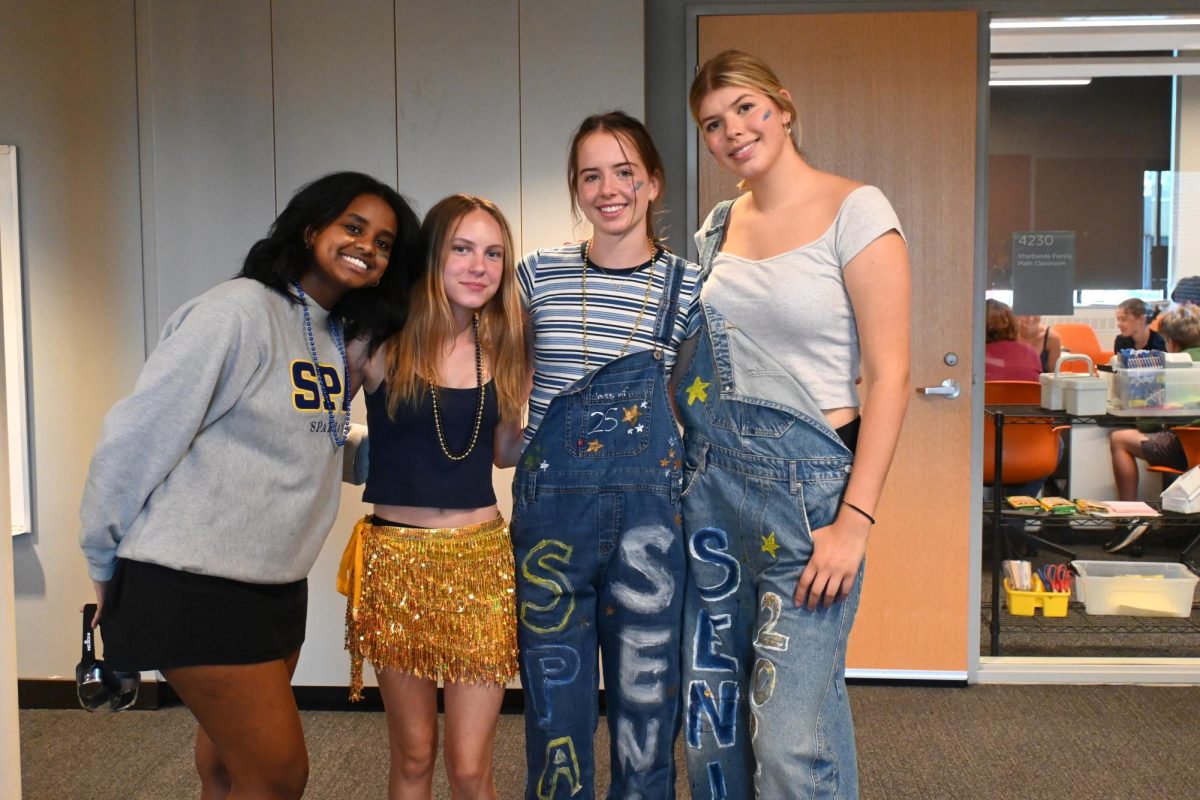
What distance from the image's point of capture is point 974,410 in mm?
3707

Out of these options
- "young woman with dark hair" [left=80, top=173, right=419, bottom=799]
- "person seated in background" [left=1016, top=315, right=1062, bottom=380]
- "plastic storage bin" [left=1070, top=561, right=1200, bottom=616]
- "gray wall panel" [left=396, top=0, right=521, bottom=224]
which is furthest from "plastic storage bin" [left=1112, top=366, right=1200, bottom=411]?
"young woman with dark hair" [left=80, top=173, right=419, bottom=799]

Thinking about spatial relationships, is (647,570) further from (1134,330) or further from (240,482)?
(1134,330)

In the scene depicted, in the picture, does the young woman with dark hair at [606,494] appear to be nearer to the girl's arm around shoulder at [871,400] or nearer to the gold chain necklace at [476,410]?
the gold chain necklace at [476,410]

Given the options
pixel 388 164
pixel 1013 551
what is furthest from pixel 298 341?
pixel 1013 551

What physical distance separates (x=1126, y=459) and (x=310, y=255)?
A: 10.7 ft

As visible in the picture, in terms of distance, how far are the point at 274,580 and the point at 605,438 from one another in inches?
23.8

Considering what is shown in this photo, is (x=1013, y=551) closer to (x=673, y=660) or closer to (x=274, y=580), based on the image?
(x=673, y=660)

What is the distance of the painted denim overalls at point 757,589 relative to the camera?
172cm

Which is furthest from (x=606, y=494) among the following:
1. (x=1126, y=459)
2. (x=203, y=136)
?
(x=1126, y=459)

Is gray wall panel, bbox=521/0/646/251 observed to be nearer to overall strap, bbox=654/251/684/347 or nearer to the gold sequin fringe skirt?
overall strap, bbox=654/251/684/347

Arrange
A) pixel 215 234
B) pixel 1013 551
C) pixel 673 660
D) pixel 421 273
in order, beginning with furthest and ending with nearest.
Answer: pixel 1013 551 → pixel 215 234 → pixel 421 273 → pixel 673 660

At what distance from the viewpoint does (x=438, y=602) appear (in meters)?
1.91

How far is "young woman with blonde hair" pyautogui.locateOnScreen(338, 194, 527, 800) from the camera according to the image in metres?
1.90

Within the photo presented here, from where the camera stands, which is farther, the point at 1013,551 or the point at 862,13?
the point at 1013,551
